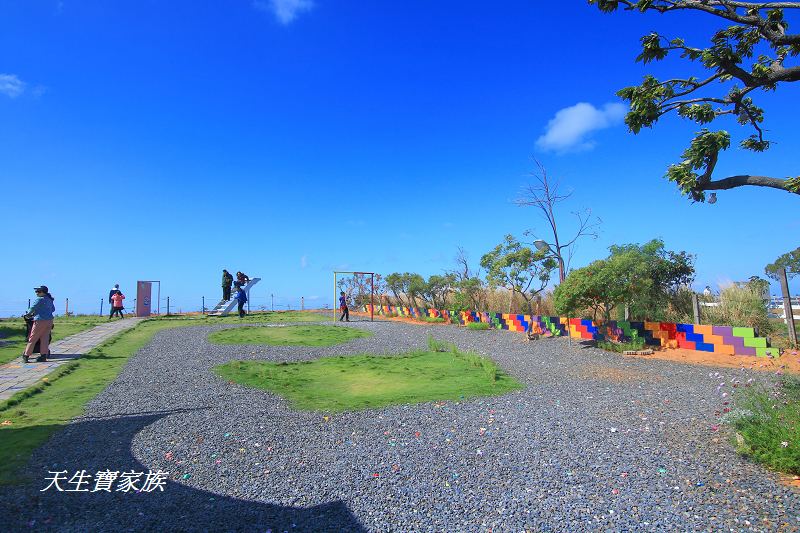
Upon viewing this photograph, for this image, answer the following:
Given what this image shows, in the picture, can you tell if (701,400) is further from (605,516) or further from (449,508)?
(449,508)

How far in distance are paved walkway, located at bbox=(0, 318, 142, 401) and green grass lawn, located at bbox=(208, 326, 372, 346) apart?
3.32m

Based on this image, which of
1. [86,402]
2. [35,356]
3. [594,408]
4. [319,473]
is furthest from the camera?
[35,356]

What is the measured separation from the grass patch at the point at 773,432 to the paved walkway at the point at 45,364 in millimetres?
9383

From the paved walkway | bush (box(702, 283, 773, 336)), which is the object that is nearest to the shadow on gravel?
the paved walkway

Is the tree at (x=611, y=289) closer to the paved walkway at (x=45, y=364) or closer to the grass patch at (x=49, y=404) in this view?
the grass patch at (x=49, y=404)

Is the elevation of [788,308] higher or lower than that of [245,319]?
lower

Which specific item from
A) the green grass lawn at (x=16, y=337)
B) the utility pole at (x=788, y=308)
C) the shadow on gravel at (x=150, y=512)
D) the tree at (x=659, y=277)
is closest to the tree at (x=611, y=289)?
the tree at (x=659, y=277)

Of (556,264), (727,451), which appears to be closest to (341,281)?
(556,264)

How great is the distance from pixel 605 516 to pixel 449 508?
1.16m

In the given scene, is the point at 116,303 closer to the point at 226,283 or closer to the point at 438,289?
the point at 226,283

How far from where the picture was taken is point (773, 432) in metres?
4.16

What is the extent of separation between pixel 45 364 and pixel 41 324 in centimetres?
92

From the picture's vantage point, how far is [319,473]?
430cm

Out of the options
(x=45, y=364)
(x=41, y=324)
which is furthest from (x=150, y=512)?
(x=41, y=324)
